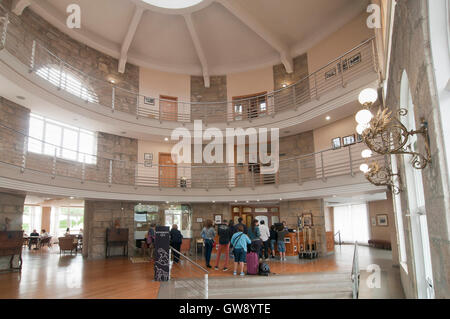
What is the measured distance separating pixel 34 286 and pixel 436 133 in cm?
855

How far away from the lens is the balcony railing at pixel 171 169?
10.4 m

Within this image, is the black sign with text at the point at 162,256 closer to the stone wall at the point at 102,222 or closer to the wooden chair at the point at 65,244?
the stone wall at the point at 102,222

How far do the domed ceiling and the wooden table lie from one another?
7.98 m

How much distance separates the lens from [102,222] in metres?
13.3

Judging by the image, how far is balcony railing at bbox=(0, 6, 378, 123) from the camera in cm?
1033

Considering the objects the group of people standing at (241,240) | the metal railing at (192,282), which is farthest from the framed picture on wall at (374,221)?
the metal railing at (192,282)

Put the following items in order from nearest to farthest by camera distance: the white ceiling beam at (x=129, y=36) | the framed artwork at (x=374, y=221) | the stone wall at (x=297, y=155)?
1. the white ceiling beam at (x=129, y=36)
2. the stone wall at (x=297, y=155)
3. the framed artwork at (x=374, y=221)

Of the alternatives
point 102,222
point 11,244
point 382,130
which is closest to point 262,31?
point 102,222

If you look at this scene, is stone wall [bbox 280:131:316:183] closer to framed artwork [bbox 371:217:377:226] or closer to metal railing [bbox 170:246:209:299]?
metal railing [bbox 170:246:209:299]

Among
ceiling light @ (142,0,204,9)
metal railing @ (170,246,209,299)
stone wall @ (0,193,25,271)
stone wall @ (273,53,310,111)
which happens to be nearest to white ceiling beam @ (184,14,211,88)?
ceiling light @ (142,0,204,9)

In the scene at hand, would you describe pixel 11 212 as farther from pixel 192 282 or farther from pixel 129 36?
pixel 129 36

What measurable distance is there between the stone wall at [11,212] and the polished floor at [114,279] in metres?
0.60
